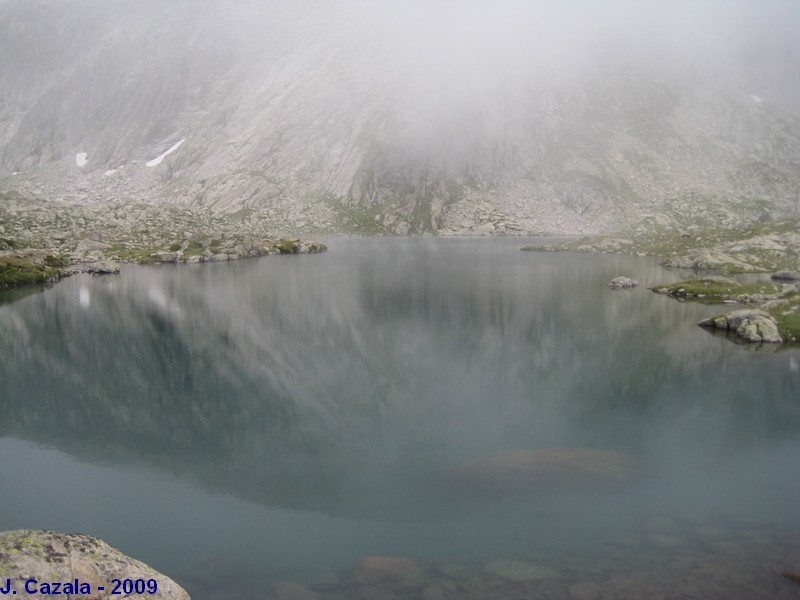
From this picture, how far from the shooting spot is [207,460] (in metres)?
24.1

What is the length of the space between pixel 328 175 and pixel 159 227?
77083 millimetres

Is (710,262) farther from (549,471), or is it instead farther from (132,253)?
(132,253)

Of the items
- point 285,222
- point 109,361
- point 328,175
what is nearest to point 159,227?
point 285,222

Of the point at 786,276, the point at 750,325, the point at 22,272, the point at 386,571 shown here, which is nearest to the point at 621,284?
the point at 786,276

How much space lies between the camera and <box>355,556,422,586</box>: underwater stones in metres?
15.6

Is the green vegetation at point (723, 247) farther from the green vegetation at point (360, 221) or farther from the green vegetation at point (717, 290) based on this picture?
the green vegetation at point (360, 221)

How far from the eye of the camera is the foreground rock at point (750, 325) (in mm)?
42656

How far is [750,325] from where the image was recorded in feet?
144

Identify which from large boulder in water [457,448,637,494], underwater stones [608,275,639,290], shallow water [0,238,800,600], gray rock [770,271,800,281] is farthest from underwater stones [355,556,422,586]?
gray rock [770,271,800,281]

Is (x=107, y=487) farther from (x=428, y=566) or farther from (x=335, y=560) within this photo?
(x=428, y=566)

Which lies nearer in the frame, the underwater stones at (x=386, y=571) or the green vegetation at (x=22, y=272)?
the underwater stones at (x=386, y=571)

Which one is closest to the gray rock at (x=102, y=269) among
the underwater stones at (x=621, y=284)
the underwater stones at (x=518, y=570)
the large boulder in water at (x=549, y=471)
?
the underwater stones at (x=621, y=284)

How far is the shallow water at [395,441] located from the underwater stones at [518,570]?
11.2 inches

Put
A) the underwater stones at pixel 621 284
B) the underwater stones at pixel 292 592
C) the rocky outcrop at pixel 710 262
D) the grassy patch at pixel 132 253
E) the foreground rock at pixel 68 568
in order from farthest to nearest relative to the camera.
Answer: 1. the grassy patch at pixel 132 253
2. the rocky outcrop at pixel 710 262
3. the underwater stones at pixel 621 284
4. the underwater stones at pixel 292 592
5. the foreground rock at pixel 68 568
